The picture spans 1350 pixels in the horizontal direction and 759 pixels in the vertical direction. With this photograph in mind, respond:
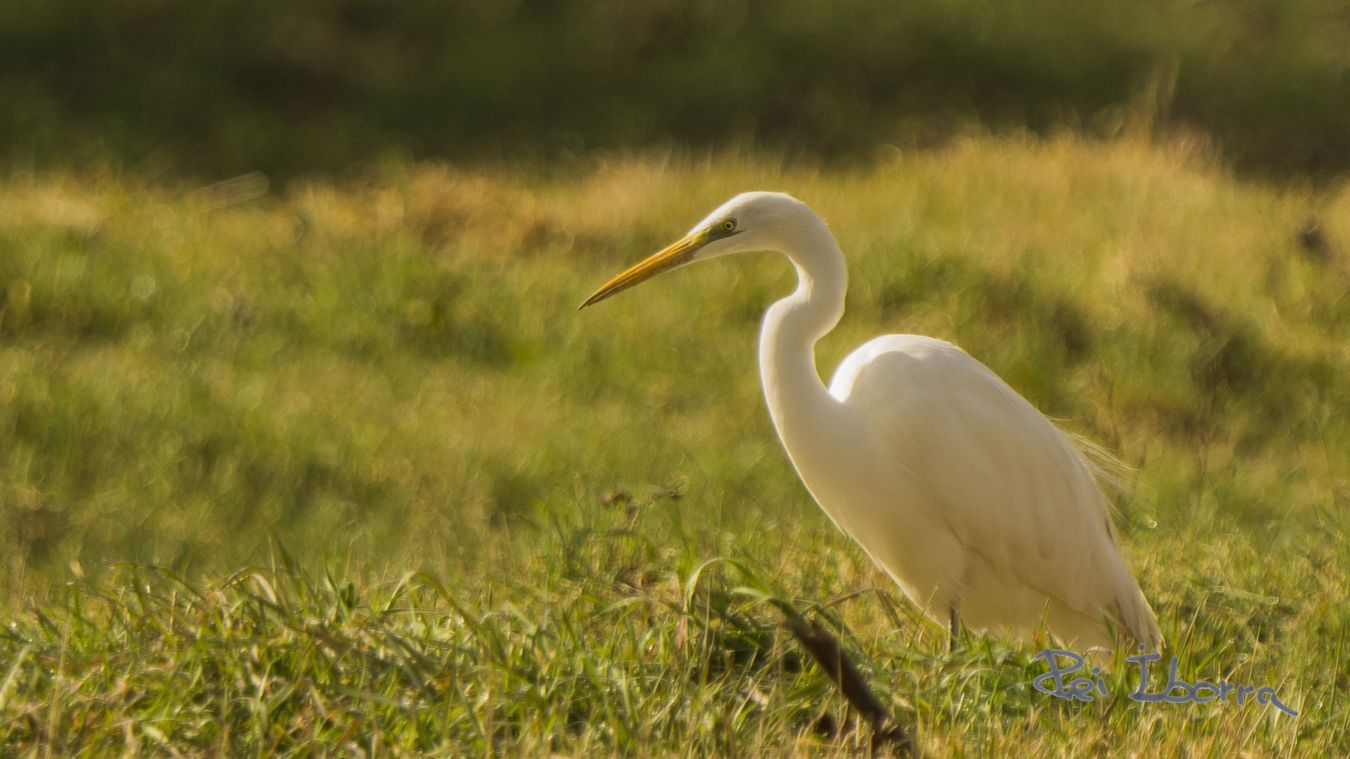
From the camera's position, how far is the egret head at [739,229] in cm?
407

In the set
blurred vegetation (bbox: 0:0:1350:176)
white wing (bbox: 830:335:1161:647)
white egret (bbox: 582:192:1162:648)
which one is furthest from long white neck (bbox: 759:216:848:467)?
blurred vegetation (bbox: 0:0:1350:176)

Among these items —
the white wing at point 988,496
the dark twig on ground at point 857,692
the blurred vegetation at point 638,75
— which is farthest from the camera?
the blurred vegetation at point 638,75

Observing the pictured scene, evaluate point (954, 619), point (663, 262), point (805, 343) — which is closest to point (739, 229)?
point (663, 262)

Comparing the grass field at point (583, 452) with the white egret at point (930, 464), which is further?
the white egret at point (930, 464)

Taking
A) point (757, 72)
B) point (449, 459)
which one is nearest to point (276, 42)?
point (757, 72)

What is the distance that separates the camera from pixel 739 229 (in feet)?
13.5

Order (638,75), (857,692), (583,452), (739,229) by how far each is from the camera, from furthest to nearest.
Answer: (638,75), (583,452), (739,229), (857,692)

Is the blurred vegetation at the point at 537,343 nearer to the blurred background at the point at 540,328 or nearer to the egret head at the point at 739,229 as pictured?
the blurred background at the point at 540,328

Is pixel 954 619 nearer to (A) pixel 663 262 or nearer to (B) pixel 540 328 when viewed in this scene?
(A) pixel 663 262

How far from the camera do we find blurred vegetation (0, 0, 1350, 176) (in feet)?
47.0

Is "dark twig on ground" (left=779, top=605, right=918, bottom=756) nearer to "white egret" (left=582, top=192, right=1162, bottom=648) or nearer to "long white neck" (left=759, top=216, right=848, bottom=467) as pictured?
"white egret" (left=582, top=192, right=1162, bottom=648)

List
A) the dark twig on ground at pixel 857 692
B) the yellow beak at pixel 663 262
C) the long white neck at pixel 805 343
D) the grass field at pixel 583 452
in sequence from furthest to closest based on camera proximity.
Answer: the yellow beak at pixel 663 262, the long white neck at pixel 805 343, the grass field at pixel 583 452, the dark twig on ground at pixel 857 692

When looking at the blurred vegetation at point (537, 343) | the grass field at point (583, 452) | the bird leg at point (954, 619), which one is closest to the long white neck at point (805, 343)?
the grass field at point (583, 452)

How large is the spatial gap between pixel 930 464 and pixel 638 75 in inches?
472
